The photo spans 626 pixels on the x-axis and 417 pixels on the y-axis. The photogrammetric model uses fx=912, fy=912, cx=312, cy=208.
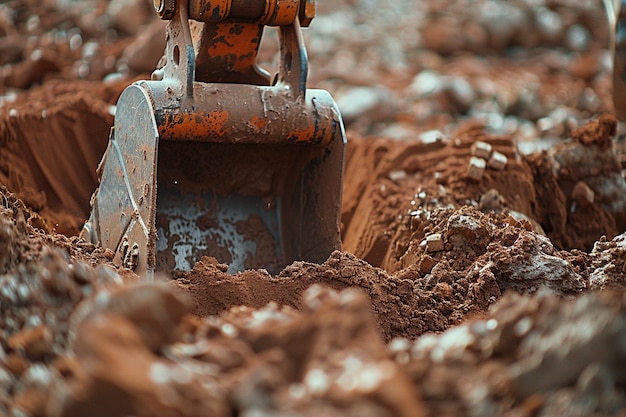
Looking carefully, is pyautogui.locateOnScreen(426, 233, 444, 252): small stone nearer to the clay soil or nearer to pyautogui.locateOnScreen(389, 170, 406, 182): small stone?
the clay soil

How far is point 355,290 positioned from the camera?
324 cm

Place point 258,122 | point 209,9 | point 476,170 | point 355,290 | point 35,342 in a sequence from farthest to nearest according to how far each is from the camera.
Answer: point 476,170
point 258,122
point 209,9
point 355,290
point 35,342

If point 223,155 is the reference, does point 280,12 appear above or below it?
above

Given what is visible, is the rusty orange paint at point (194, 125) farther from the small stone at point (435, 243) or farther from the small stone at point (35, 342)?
the small stone at point (35, 342)

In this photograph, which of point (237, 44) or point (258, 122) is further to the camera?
point (237, 44)

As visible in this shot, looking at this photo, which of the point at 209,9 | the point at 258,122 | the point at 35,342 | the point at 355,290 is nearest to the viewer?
the point at 35,342

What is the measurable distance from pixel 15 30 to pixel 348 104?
3409 millimetres

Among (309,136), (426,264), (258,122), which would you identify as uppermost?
(258,122)

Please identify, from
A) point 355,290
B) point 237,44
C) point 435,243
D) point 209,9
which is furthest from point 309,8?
point 355,290

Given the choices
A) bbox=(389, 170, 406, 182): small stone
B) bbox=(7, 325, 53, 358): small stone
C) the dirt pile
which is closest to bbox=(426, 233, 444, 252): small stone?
the dirt pile

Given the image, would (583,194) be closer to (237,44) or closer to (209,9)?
(237,44)

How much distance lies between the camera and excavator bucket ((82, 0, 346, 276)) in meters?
3.52

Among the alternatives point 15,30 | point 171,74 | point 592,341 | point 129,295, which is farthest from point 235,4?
point 15,30

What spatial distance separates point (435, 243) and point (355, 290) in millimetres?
550
